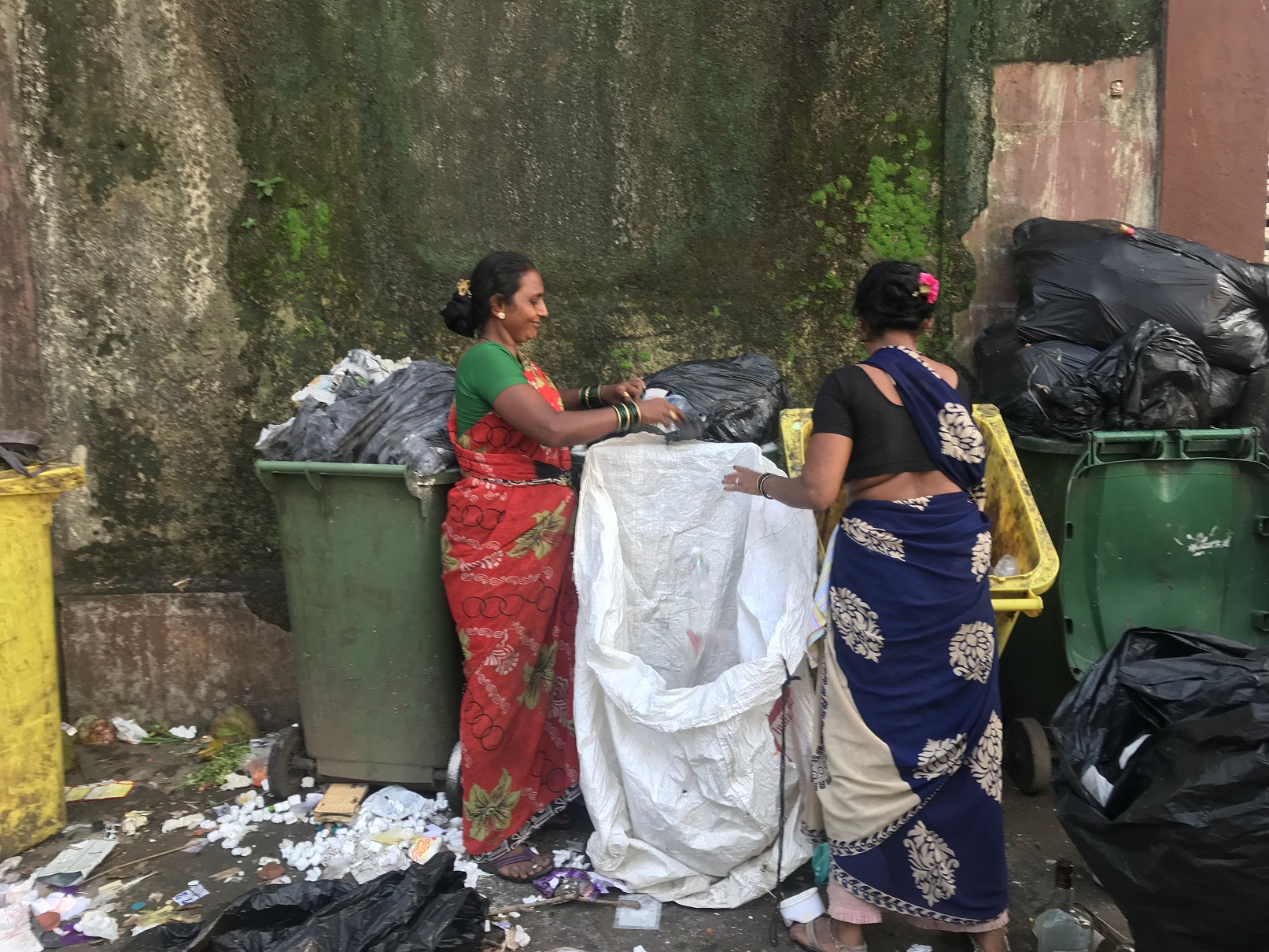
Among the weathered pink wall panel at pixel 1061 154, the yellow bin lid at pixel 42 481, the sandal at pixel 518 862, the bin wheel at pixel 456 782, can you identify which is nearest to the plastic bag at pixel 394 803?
the bin wheel at pixel 456 782

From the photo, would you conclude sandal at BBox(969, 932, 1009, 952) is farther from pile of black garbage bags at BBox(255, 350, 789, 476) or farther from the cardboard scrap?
the cardboard scrap

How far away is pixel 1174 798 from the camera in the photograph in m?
1.66

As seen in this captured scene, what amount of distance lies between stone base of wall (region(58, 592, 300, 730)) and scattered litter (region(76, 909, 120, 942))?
51.6 inches

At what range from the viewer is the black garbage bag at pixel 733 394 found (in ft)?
9.98

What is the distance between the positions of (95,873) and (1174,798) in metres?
2.99

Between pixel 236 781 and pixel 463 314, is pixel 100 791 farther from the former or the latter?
pixel 463 314

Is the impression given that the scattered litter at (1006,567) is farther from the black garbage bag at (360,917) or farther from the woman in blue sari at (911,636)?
the black garbage bag at (360,917)

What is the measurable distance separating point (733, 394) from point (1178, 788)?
1769mm

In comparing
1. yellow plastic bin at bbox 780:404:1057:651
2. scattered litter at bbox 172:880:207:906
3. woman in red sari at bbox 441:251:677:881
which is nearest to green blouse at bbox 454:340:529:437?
woman in red sari at bbox 441:251:677:881

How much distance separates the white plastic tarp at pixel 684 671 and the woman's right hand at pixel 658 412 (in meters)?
0.13

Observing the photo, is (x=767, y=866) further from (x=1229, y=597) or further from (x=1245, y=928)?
(x=1229, y=597)

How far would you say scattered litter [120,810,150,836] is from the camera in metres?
3.14

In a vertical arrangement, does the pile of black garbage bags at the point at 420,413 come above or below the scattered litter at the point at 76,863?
above

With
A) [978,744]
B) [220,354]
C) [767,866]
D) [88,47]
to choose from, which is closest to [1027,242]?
[978,744]
